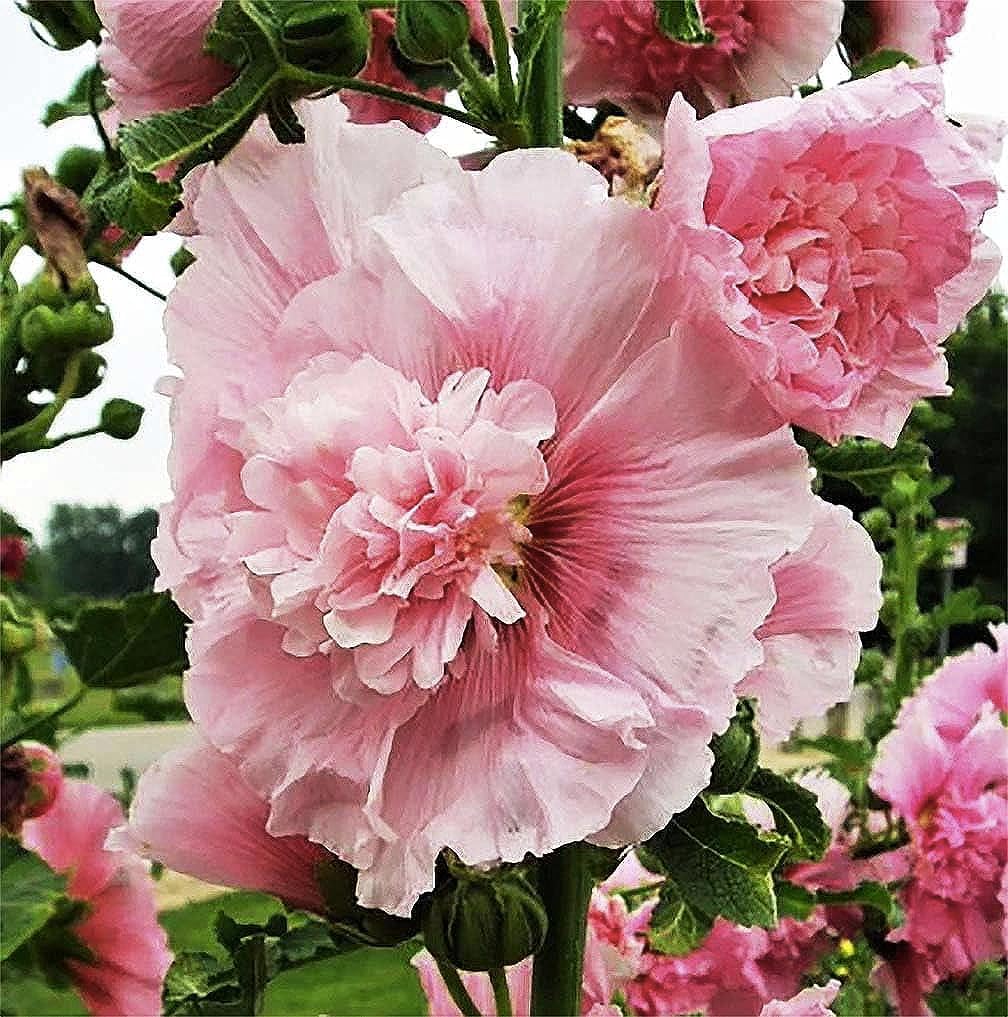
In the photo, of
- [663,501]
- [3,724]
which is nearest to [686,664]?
[663,501]

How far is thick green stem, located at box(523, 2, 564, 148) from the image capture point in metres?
0.39

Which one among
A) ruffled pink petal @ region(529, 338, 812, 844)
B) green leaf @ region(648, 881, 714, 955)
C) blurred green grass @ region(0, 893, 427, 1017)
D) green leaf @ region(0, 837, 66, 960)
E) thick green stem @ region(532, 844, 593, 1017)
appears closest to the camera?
ruffled pink petal @ region(529, 338, 812, 844)

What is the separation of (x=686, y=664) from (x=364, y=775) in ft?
0.24

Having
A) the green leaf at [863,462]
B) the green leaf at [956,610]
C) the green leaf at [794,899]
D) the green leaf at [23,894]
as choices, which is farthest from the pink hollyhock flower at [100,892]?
the green leaf at [956,610]

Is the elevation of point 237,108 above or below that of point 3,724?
above

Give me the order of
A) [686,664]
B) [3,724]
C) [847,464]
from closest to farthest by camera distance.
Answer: [686,664]
[847,464]
[3,724]

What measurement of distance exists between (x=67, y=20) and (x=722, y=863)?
0.35 metres

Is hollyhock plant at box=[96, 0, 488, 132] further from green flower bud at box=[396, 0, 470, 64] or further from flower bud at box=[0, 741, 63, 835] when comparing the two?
flower bud at box=[0, 741, 63, 835]

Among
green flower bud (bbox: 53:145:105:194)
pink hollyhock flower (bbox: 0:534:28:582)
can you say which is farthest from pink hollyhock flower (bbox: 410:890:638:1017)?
pink hollyhock flower (bbox: 0:534:28:582)

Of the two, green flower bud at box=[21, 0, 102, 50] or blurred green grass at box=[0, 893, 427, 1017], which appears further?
blurred green grass at box=[0, 893, 427, 1017]

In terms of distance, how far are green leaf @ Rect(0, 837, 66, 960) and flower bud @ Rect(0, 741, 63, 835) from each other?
0.11m

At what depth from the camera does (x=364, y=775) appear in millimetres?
318

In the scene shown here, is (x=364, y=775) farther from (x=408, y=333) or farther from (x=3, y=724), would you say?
(x=3, y=724)

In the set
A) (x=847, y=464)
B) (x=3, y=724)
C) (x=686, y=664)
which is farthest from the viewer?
(x=3, y=724)
